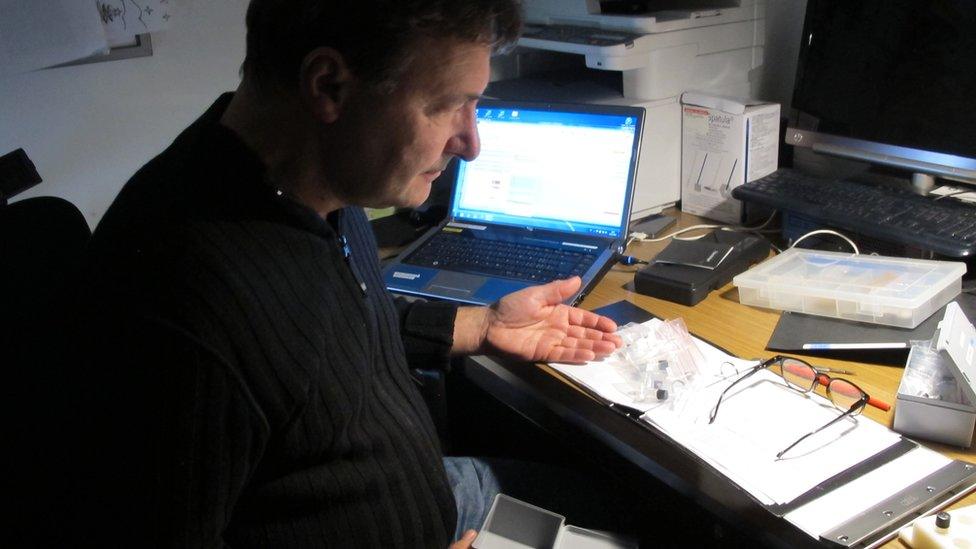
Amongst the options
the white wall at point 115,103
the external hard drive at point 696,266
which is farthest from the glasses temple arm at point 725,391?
the white wall at point 115,103

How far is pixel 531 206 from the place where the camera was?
1.55m

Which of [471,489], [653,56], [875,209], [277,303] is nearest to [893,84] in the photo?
[875,209]

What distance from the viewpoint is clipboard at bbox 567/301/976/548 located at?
801 mm

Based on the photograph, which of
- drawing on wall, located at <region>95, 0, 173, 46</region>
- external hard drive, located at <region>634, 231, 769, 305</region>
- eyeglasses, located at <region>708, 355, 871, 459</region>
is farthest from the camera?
drawing on wall, located at <region>95, 0, 173, 46</region>

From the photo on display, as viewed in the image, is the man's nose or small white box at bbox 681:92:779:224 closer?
the man's nose

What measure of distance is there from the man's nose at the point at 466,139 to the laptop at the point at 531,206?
464 mm

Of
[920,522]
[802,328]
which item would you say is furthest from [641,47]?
[920,522]

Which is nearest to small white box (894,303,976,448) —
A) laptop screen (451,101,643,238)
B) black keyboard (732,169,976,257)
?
black keyboard (732,169,976,257)

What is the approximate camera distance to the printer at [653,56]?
1.59 metres

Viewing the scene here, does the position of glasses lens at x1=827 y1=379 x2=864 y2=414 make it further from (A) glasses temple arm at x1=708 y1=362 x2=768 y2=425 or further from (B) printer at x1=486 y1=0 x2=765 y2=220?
(B) printer at x1=486 y1=0 x2=765 y2=220

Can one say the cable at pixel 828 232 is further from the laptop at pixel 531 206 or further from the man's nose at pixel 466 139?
the man's nose at pixel 466 139

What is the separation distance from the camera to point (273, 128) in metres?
0.84

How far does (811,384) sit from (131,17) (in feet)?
4.38

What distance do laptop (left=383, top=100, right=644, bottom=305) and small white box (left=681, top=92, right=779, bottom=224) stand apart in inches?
9.8
